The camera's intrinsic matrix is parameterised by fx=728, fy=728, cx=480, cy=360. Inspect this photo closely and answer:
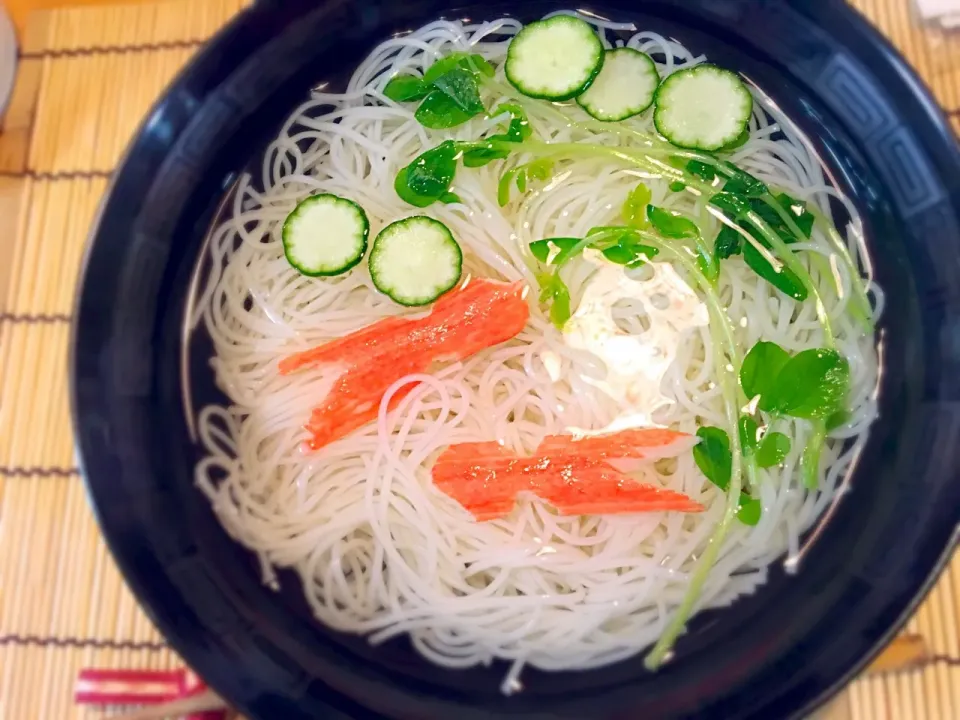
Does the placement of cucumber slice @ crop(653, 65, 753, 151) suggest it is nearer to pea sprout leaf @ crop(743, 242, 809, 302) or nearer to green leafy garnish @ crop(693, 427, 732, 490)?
pea sprout leaf @ crop(743, 242, 809, 302)

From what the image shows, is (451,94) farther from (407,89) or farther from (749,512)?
(749,512)

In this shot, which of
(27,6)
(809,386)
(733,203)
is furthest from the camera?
(27,6)

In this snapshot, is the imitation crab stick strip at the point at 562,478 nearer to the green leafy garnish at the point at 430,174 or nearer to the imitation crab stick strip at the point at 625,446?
→ the imitation crab stick strip at the point at 625,446

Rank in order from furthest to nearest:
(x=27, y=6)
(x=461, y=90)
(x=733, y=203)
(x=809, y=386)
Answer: (x=27, y=6)
(x=461, y=90)
(x=733, y=203)
(x=809, y=386)

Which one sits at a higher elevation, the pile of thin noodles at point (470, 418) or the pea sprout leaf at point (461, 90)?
the pea sprout leaf at point (461, 90)

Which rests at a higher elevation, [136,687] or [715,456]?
[715,456]

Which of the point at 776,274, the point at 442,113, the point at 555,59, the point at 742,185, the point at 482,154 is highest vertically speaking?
the point at 555,59

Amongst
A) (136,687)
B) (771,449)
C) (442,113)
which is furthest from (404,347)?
(136,687)

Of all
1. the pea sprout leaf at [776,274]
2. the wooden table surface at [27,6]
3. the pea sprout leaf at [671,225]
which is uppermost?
the wooden table surface at [27,6]

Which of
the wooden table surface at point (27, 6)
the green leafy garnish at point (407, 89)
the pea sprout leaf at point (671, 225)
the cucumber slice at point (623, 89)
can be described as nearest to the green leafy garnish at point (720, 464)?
the pea sprout leaf at point (671, 225)
